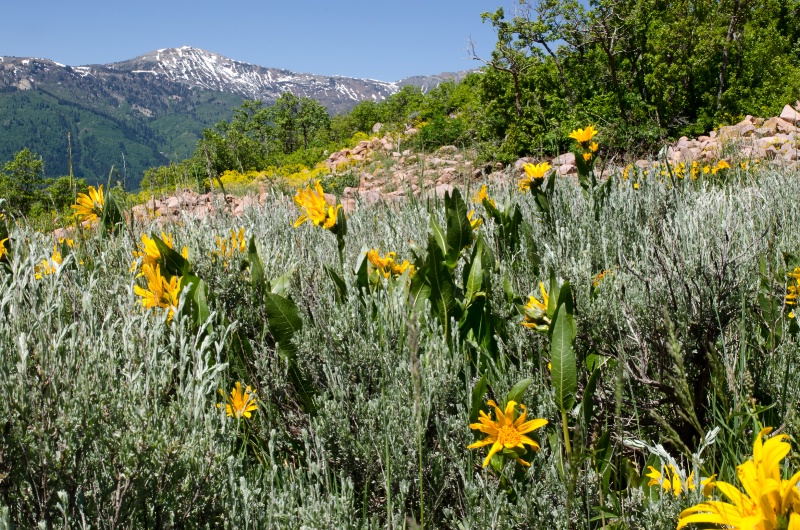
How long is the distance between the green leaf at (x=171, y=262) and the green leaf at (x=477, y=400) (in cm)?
102

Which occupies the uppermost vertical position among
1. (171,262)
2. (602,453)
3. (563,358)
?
(171,262)

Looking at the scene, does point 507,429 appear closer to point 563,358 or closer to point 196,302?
point 563,358

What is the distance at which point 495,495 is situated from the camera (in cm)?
121

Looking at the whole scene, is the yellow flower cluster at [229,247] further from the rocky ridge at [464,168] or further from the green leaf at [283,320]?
the rocky ridge at [464,168]

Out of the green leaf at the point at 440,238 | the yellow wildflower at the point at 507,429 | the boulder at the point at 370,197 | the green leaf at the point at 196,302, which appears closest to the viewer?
the yellow wildflower at the point at 507,429

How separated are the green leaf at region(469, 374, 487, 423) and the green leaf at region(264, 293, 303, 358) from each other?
25.0 inches

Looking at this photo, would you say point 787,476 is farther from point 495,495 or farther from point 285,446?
point 285,446

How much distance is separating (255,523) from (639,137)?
29.6 feet

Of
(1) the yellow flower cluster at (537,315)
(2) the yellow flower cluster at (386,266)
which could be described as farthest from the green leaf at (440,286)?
(1) the yellow flower cluster at (537,315)

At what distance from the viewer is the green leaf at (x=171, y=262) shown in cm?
182

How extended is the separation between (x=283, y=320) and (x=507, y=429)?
80cm

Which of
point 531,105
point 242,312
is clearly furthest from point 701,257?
point 531,105

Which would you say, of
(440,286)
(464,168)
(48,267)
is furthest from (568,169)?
(48,267)

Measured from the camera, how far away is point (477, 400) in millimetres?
1351
